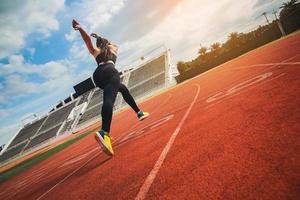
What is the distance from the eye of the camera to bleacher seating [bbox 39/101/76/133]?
144 feet

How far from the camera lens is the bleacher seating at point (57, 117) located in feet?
144

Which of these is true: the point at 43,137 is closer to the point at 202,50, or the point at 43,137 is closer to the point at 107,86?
the point at 107,86

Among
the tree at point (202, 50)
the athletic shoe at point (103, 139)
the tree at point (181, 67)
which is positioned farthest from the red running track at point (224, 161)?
the tree at point (202, 50)

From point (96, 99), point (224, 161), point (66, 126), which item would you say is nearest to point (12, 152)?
point (66, 126)

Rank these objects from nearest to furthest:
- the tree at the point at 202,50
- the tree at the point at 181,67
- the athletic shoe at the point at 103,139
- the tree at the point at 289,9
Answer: the athletic shoe at the point at 103,139 < the tree at the point at 289,9 < the tree at the point at 181,67 < the tree at the point at 202,50

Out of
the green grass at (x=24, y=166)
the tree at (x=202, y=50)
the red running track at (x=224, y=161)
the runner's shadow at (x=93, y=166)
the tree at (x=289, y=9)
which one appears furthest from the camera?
the tree at (x=202, y=50)

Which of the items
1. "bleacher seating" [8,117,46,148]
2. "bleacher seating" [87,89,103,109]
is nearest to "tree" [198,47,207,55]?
"bleacher seating" [87,89,103,109]

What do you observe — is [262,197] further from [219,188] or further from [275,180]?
[219,188]

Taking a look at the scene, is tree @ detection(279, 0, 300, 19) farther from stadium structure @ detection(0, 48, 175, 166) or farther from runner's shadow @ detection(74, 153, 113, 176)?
runner's shadow @ detection(74, 153, 113, 176)

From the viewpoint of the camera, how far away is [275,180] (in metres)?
1.89

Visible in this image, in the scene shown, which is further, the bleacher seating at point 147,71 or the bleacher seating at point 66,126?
the bleacher seating at point 147,71

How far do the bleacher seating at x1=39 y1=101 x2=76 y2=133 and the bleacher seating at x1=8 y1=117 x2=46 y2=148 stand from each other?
6.50 feet

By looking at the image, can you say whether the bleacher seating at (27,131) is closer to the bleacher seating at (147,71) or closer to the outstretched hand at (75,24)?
the bleacher seating at (147,71)

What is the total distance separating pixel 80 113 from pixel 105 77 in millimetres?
40735
